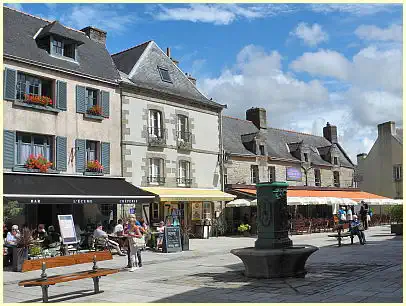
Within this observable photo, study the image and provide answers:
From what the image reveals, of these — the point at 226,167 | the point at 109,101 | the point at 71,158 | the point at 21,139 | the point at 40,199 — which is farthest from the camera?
the point at 226,167

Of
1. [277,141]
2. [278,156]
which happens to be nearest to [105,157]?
[278,156]

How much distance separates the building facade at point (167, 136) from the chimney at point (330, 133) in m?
17.7

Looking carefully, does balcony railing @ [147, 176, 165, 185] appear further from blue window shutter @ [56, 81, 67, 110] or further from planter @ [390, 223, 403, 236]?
planter @ [390, 223, 403, 236]

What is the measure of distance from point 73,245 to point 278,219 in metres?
8.64

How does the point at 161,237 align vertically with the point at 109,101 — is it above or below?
below

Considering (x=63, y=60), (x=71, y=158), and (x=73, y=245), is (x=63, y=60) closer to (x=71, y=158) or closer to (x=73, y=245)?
(x=71, y=158)

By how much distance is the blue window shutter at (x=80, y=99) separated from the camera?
771 inches

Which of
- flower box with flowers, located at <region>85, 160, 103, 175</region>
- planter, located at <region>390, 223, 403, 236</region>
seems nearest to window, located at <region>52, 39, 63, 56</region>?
flower box with flowers, located at <region>85, 160, 103, 175</region>

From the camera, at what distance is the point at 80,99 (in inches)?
776

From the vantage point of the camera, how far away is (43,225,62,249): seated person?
53.0 feet

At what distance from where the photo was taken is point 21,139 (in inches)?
700

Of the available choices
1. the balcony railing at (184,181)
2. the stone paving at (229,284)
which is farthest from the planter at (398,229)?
the balcony railing at (184,181)

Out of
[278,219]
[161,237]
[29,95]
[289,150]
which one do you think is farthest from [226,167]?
[278,219]

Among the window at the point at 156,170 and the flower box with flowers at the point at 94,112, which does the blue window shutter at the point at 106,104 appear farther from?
the window at the point at 156,170
